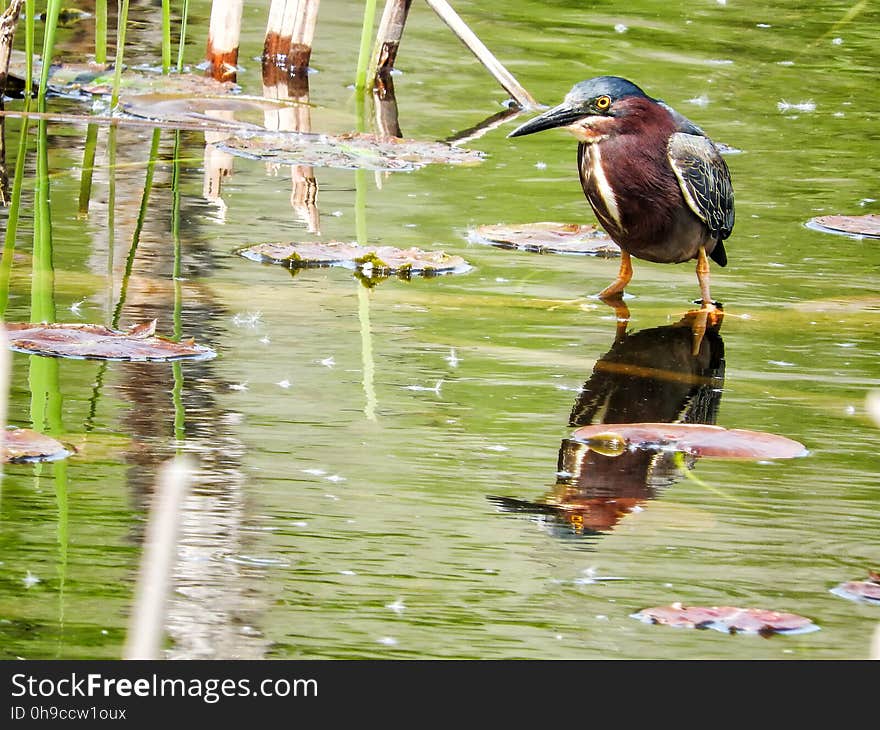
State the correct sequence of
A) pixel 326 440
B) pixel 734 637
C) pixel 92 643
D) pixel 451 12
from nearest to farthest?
pixel 92 643 → pixel 734 637 → pixel 326 440 → pixel 451 12

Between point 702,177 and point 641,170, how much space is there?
0.82ft

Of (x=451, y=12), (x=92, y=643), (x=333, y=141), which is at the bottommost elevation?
(x=92, y=643)

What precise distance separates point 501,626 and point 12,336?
6.47 ft

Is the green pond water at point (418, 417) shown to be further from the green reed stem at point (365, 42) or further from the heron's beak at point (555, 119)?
the heron's beak at point (555, 119)

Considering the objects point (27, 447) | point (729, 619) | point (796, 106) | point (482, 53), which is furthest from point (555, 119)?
point (796, 106)

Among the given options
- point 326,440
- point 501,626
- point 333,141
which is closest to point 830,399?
point 326,440

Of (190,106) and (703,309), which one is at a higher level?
(190,106)

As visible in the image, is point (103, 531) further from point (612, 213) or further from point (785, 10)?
point (785, 10)

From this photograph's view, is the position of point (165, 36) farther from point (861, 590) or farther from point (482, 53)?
point (861, 590)

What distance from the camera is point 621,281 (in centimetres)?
575

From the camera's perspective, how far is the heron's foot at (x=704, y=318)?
212 inches

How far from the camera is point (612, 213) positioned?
548cm

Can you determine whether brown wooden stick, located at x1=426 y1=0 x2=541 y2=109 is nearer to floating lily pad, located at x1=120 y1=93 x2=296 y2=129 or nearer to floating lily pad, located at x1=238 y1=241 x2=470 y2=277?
floating lily pad, located at x1=120 y1=93 x2=296 y2=129

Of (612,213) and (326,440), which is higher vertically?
(612,213)
